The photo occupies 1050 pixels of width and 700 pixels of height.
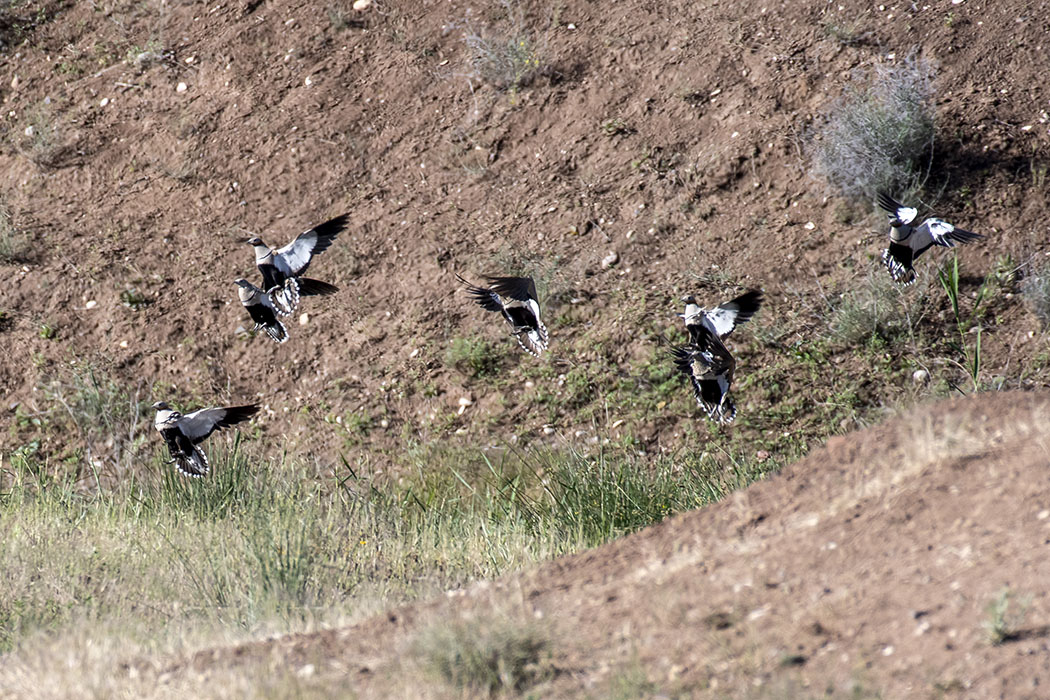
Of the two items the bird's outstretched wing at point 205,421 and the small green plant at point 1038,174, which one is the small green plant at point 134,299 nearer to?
the bird's outstretched wing at point 205,421

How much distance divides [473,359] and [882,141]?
345 centimetres

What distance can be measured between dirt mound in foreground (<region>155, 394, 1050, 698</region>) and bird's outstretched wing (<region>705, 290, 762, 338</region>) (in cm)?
94

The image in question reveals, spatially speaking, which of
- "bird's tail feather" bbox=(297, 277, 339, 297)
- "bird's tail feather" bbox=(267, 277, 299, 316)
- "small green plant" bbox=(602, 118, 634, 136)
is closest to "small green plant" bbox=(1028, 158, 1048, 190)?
"small green plant" bbox=(602, 118, 634, 136)

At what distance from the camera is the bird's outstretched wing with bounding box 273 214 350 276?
5703 millimetres

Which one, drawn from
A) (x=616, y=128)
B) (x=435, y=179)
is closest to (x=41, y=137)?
(x=435, y=179)

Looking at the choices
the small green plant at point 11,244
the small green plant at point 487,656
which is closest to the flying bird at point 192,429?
the small green plant at point 487,656

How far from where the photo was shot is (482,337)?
807cm

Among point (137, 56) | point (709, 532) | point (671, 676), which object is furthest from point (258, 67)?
point (671, 676)

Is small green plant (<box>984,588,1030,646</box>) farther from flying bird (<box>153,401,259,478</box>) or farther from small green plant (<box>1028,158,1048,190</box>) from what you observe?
small green plant (<box>1028,158,1048,190</box>)

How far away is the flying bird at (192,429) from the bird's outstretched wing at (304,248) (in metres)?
0.80

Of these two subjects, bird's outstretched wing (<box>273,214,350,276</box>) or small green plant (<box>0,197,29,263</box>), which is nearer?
bird's outstretched wing (<box>273,214,350,276</box>)

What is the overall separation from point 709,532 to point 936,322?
13.0ft

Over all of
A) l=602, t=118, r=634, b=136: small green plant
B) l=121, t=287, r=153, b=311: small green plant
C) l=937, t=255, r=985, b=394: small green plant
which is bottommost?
l=937, t=255, r=985, b=394: small green plant

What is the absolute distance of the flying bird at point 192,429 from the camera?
19.1ft
